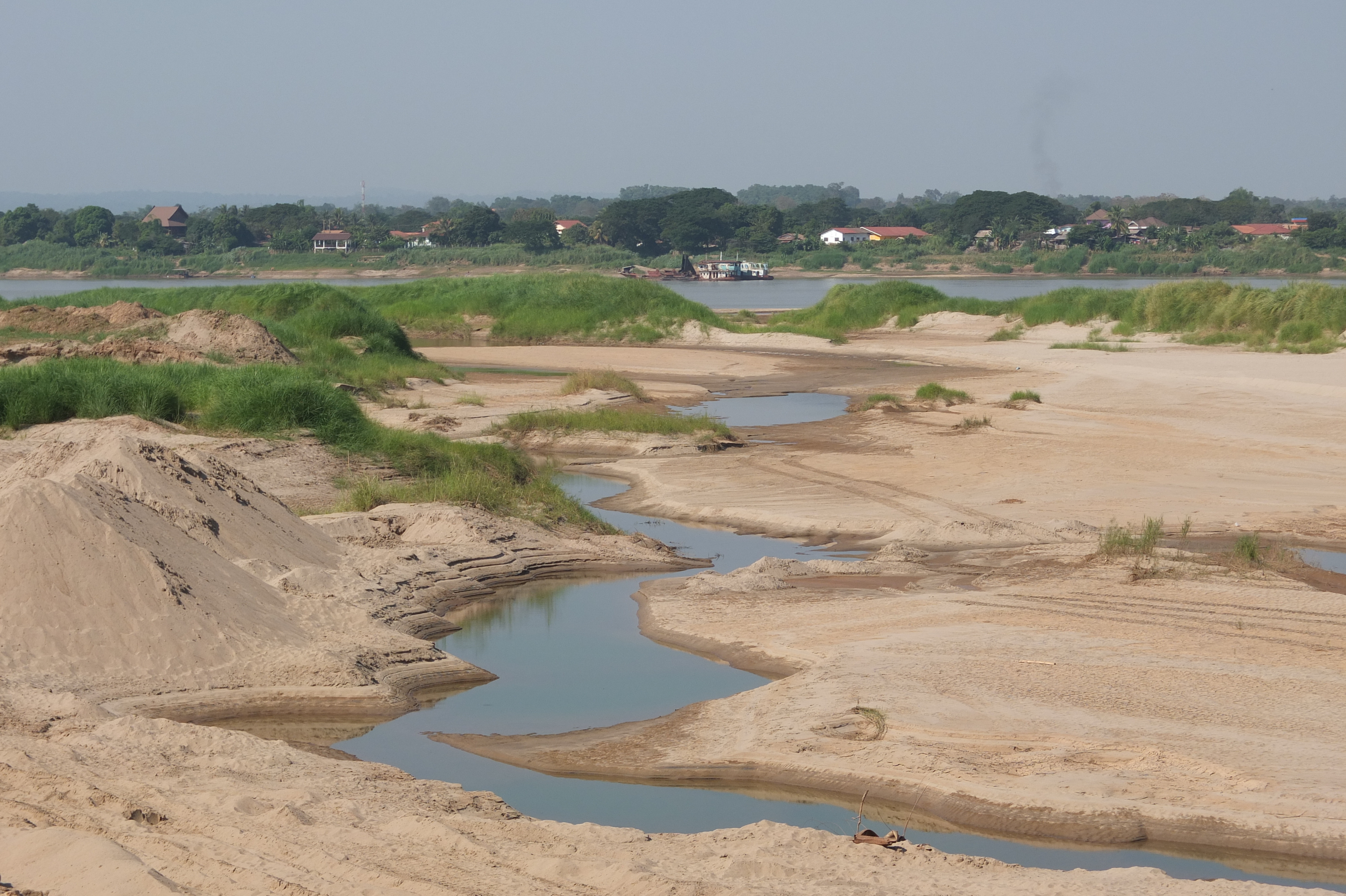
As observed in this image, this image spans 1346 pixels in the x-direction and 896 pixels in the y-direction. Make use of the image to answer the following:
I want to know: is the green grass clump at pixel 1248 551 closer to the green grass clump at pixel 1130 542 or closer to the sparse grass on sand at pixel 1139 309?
the green grass clump at pixel 1130 542

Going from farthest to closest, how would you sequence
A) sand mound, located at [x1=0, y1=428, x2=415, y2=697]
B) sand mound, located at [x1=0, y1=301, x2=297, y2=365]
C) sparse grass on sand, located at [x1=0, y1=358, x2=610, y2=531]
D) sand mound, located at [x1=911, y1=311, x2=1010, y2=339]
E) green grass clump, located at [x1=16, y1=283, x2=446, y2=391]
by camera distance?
sand mound, located at [x1=911, y1=311, x2=1010, y2=339] → green grass clump, located at [x1=16, y1=283, x2=446, y2=391] → sand mound, located at [x1=0, y1=301, x2=297, y2=365] → sparse grass on sand, located at [x1=0, y1=358, x2=610, y2=531] → sand mound, located at [x1=0, y1=428, x2=415, y2=697]

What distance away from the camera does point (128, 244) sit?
119m

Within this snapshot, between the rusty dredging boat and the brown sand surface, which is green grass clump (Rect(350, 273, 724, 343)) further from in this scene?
the rusty dredging boat

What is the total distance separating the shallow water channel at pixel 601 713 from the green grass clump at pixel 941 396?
1184 cm

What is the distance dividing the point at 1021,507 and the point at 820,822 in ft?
29.5

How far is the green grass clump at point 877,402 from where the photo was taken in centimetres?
2527

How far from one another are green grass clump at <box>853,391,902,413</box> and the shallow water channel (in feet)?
36.4

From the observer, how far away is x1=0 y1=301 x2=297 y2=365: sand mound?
2419cm

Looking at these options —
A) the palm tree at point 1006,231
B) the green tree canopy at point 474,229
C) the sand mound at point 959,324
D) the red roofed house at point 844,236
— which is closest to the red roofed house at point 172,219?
the green tree canopy at point 474,229

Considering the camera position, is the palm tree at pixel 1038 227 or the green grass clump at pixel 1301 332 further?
the palm tree at pixel 1038 227

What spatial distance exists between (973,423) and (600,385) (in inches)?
322

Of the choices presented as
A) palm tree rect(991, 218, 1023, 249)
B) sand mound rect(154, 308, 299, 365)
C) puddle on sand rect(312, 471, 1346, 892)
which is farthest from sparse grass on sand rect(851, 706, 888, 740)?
palm tree rect(991, 218, 1023, 249)

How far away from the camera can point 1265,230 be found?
123 metres

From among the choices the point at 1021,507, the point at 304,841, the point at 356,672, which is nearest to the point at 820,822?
the point at 304,841
